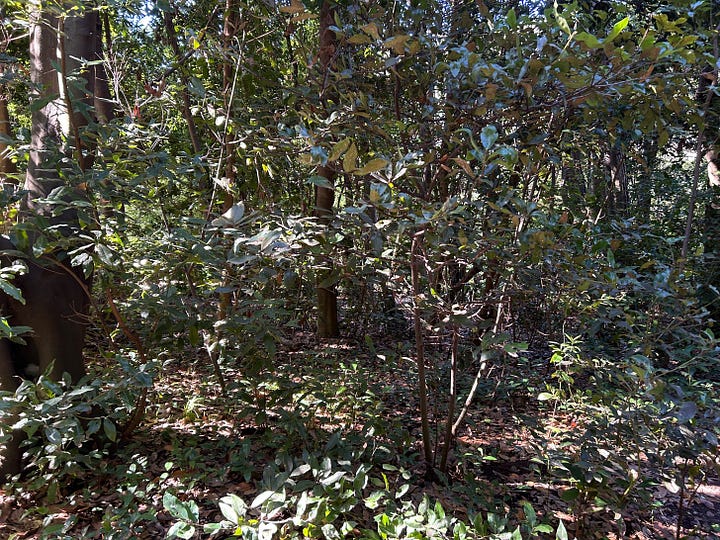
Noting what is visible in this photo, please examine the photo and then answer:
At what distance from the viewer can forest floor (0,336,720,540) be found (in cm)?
192

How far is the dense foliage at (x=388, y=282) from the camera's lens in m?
1.45

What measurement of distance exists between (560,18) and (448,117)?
0.56 m

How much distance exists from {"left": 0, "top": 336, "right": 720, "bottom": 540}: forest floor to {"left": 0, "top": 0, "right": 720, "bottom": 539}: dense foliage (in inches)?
0.7

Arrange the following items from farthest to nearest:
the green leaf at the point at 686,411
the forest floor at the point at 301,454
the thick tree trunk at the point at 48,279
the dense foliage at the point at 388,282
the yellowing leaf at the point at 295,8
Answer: the thick tree trunk at the point at 48,279
the forest floor at the point at 301,454
the yellowing leaf at the point at 295,8
the dense foliage at the point at 388,282
the green leaf at the point at 686,411

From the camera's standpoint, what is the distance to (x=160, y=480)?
207 cm

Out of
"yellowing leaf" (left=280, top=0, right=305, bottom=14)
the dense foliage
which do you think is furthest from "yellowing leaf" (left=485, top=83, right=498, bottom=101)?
"yellowing leaf" (left=280, top=0, right=305, bottom=14)

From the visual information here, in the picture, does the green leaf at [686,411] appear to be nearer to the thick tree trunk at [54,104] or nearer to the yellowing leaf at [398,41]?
the yellowing leaf at [398,41]

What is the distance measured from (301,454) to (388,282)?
3.36 ft

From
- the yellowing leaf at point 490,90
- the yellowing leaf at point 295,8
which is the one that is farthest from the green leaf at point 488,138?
the yellowing leaf at point 295,8

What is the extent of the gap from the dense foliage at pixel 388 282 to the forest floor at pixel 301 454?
18 millimetres

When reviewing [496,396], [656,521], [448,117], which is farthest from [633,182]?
[448,117]

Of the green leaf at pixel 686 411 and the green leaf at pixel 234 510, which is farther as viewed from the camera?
the green leaf at pixel 686 411

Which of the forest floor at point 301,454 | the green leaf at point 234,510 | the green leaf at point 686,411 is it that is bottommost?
the forest floor at point 301,454

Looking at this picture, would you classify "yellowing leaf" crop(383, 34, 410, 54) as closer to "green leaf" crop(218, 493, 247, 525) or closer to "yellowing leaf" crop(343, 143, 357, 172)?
"yellowing leaf" crop(343, 143, 357, 172)
